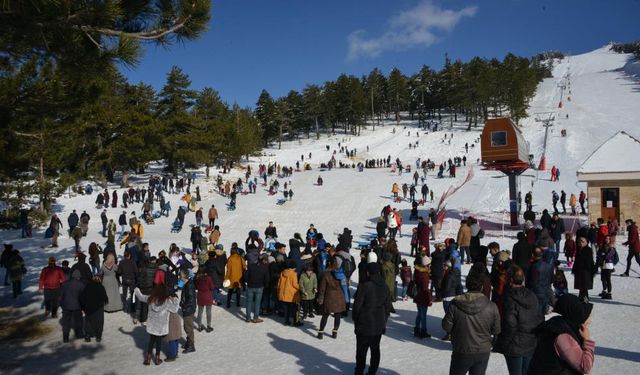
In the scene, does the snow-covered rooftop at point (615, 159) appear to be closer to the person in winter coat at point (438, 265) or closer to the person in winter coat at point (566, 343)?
the person in winter coat at point (438, 265)

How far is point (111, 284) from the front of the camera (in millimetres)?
10273

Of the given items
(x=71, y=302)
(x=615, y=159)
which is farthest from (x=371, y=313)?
(x=615, y=159)

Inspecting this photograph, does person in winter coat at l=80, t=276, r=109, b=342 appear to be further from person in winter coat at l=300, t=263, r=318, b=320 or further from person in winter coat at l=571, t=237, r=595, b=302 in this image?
person in winter coat at l=571, t=237, r=595, b=302

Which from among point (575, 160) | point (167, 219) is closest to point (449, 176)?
point (575, 160)

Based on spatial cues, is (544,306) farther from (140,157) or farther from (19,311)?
(140,157)

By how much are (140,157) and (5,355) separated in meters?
30.8

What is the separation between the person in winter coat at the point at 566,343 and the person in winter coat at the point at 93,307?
25.8 ft

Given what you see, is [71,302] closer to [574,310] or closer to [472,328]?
[472,328]

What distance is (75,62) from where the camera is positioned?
5.70 m

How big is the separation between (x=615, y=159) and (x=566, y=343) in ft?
62.4

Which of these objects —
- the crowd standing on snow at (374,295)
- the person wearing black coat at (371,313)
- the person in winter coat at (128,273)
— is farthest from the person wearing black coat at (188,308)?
the person wearing black coat at (371,313)

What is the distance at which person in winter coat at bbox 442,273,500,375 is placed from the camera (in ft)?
15.3

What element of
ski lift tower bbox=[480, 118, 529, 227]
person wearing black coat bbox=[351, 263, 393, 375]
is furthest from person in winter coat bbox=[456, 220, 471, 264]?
person wearing black coat bbox=[351, 263, 393, 375]

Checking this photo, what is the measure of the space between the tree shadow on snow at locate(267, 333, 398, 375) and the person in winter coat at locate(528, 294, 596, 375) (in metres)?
3.67
